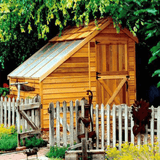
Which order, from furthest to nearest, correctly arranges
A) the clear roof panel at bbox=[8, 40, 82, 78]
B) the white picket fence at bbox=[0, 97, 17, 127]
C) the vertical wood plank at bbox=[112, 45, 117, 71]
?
the vertical wood plank at bbox=[112, 45, 117, 71] → the clear roof panel at bbox=[8, 40, 82, 78] → the white picket fence at bbox=[0, 97, 17, 127]

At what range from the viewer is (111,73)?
13648 mm

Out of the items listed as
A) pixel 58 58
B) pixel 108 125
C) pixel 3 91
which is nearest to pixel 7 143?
pixel 108 125

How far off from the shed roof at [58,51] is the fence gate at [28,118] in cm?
213

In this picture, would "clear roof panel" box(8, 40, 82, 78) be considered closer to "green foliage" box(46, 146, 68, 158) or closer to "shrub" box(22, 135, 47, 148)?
"shrub" box(22, 135, 47, 148)

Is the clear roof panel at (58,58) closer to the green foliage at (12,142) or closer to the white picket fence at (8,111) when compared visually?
the white picket fence at (8,111)

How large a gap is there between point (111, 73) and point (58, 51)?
2.13m

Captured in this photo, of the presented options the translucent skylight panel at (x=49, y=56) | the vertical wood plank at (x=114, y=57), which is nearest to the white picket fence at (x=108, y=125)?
the translucent skylight panel at (x=49, y=56)

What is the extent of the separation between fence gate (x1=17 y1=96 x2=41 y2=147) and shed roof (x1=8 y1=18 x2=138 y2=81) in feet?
7.00

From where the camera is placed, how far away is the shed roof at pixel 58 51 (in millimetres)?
12703

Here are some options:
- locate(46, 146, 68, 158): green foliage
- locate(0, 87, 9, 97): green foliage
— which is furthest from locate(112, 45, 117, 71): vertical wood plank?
locate(46, 146, 68, 158): green foliage

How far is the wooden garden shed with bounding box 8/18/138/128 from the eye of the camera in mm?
12625

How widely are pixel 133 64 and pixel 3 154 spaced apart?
6834 mm

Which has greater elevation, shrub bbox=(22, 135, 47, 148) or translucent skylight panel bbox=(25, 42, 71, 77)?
translucent skylight panel bbox=(25, 42, 71, 77)

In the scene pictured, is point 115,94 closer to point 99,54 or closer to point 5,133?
point 99,54
